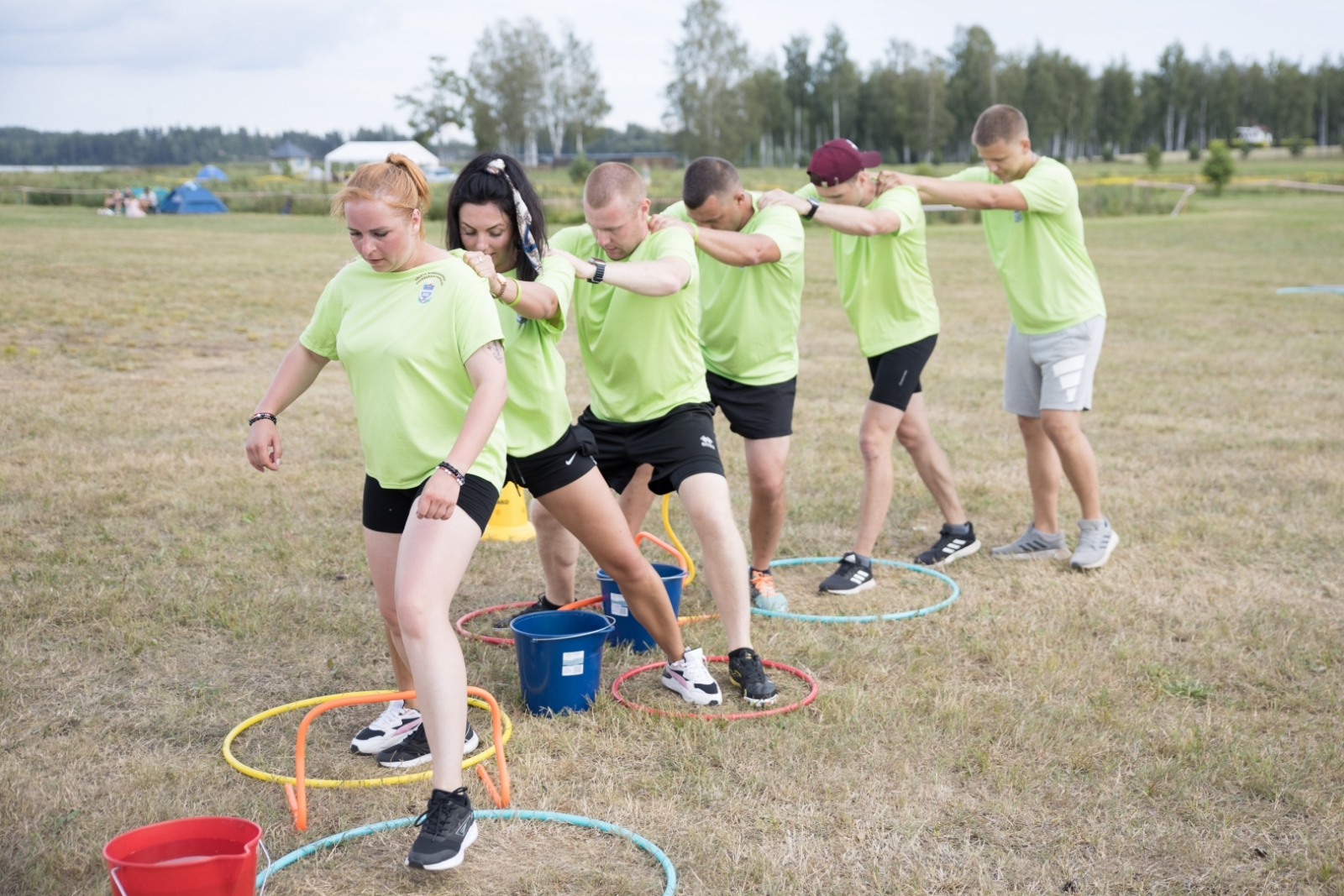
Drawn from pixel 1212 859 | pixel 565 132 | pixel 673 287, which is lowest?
pixel 1212 859

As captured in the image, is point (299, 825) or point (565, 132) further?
point (565, 132)

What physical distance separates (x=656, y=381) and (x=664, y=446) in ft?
0.87

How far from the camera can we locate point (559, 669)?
4324 mm

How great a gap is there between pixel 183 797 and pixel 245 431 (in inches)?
235

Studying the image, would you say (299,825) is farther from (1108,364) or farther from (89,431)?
(1108,364)

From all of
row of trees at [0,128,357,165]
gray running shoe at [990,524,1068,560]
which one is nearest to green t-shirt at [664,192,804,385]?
gray running shoe at [990,524,1068,560]

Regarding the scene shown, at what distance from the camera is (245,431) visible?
9258 mm

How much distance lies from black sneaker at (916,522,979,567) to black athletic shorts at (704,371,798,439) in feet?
4.57

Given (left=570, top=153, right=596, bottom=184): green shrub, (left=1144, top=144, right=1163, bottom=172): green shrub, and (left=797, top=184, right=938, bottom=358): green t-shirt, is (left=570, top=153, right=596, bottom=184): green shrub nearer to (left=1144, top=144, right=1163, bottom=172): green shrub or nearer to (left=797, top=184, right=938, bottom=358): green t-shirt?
(left=1144, top=144, right=1163, bottom=172): green shrub

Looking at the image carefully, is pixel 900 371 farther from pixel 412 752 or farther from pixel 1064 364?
pixel 412 752

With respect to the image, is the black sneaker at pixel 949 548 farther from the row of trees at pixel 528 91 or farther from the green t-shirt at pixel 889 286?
the row of trees at pixel 528 91

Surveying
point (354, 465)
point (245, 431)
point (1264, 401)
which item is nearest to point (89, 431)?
point (245, 431)

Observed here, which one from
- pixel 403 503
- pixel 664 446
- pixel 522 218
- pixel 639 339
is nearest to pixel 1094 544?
pixel 664 446

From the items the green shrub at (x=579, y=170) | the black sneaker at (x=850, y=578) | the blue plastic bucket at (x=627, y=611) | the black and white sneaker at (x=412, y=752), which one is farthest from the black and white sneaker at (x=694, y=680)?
the green shrub at (x=579, y=170)
